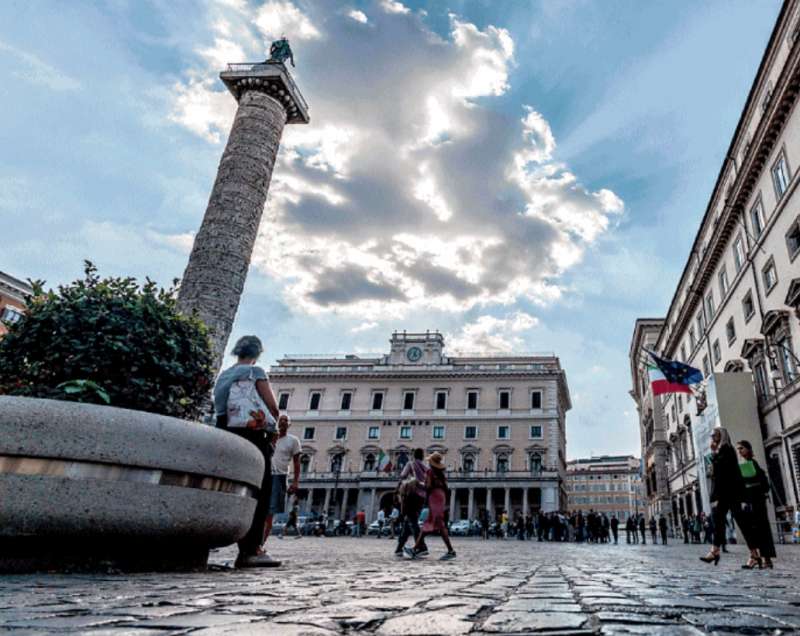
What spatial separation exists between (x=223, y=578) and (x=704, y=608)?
2797 millimetres

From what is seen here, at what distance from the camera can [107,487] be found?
11.9 ft

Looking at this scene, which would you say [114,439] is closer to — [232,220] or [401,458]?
[232,220]

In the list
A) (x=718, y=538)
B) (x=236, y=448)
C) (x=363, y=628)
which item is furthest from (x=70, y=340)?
(x=718, y=538)

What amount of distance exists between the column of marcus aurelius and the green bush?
6948mm

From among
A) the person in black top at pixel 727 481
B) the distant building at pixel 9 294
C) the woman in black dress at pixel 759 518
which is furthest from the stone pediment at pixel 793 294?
the distant building at pixel 9 294

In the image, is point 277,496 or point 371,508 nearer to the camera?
point 277,496

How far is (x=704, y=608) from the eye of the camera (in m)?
2.43

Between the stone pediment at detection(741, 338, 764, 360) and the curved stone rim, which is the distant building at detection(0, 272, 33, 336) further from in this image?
the stone pediment at detection(741, 338, 764, 360)

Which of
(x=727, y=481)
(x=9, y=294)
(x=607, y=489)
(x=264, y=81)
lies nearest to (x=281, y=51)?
(x=264, y=81)

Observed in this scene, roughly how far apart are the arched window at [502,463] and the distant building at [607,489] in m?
64.8

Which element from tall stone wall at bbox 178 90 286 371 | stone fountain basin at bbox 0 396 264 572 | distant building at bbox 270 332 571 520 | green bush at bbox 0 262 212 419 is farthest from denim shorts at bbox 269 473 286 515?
distant building at bbox 270 332 571 520

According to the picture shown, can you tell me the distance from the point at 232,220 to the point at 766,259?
693 inches

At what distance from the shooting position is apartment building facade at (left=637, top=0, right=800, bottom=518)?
1673 centimetres

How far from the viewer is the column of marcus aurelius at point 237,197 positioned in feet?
48.6
